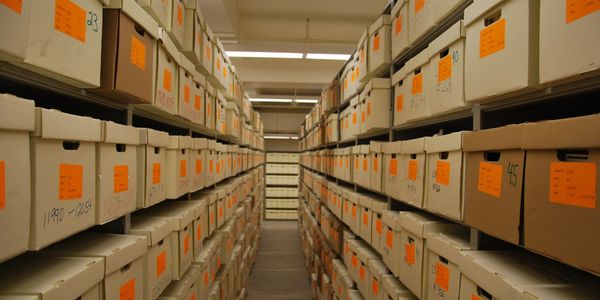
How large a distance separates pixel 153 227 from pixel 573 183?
127 centimetres

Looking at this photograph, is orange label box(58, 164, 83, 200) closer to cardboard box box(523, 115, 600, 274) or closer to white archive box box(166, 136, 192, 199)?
white archive box box(166, 136, 192, 199)

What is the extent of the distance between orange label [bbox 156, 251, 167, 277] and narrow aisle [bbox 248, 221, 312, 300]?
2865 mm

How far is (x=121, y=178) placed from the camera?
104 centimetres

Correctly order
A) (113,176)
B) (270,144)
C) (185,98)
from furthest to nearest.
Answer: (270,144) → (185,98) → (113,176)

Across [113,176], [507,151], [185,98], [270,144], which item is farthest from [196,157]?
[270,144]

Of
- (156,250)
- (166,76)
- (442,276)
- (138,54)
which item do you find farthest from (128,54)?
(442,276)

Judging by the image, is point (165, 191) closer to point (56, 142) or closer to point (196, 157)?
point (196, 157)

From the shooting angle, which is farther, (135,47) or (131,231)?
(131,231)

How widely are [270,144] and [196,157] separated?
7.14 meters

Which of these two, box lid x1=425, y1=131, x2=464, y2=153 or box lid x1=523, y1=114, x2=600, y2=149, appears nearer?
box lid x1=523, y1=114, x2=600, y2=149

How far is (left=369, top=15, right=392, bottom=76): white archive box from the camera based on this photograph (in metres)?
1.92

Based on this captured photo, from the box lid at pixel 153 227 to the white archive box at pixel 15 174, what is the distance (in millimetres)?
582

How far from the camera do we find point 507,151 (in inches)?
34.2

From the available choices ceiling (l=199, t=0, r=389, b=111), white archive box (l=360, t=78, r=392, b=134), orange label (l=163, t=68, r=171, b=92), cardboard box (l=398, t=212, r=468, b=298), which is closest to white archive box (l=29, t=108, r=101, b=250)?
orange label (l=163, t=68, r=171, b=92)
